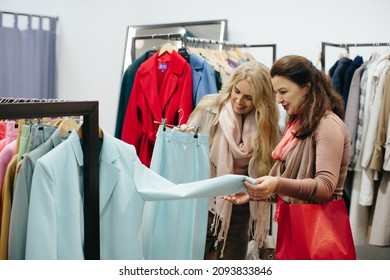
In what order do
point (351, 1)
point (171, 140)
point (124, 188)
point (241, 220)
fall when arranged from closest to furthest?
point (124, 188) < point (171, 140) < point (241, 220) < point (351, 1)

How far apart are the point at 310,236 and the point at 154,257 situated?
0.54 m

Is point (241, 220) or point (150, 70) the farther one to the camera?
point (150, 70)

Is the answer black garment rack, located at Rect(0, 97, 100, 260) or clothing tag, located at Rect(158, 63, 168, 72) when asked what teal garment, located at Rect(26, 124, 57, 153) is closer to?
black garment rack, located at Rect(0, 97, 100, 260)

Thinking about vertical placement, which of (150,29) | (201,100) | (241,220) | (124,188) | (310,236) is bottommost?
(241,220)

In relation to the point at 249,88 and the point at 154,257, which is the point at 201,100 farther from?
the point at 154,257

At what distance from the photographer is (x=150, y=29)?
12.8 ft

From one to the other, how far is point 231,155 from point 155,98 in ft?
2.20

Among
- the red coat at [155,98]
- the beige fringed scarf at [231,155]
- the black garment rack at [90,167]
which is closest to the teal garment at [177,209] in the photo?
the beige fringed scarf at [231,155]

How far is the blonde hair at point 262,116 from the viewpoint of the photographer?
83.7 inches

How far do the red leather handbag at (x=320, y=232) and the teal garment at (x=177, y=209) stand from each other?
0.39 metres

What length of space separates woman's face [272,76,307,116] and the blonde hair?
0.37 meters

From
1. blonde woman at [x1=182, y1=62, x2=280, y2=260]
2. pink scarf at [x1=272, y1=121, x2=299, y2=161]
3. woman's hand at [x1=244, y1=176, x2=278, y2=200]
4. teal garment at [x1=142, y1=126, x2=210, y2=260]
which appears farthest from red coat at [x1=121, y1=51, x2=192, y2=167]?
woman's hand at [x1=244, y1=176, x2=278, y2=200]

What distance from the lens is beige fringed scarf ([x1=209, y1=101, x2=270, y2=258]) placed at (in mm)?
2186
